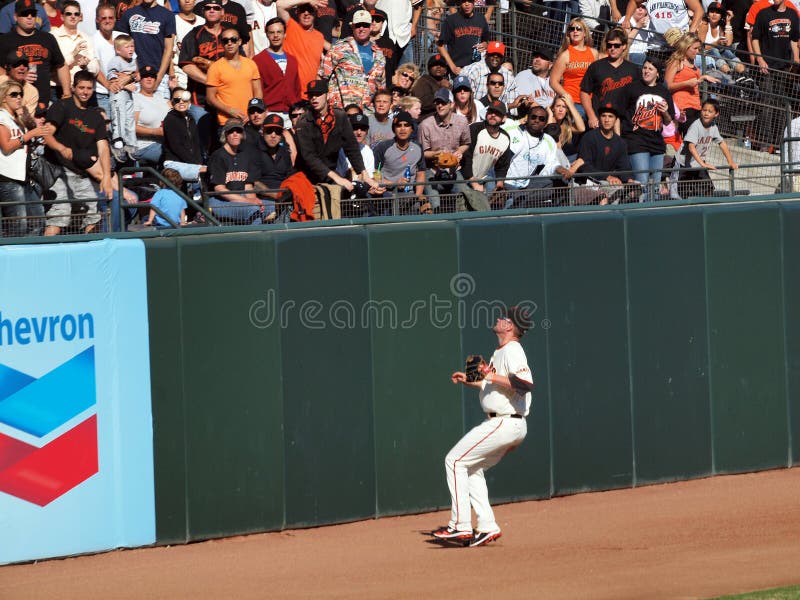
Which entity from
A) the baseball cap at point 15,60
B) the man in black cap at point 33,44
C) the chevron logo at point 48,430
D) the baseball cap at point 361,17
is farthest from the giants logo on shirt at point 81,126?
the baseball cap at point 361,17

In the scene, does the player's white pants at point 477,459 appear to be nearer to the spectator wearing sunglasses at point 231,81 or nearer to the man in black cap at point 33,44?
the spectator wearing sunglasses at point 231,81

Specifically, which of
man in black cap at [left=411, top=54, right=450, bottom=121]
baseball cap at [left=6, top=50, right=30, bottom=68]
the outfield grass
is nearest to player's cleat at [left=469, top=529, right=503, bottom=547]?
the outfield grass

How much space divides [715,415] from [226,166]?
5.76m

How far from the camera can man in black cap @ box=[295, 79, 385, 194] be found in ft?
43.9

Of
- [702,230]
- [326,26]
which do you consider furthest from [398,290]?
[326,26]

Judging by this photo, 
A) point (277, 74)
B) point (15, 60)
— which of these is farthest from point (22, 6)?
point (277, 74)

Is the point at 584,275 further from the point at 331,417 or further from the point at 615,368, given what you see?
the point at 331,417

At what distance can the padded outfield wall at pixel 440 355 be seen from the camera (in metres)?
11.6

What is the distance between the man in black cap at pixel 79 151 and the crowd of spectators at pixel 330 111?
0.02 m

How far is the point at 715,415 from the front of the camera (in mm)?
14109

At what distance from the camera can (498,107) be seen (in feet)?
52.1

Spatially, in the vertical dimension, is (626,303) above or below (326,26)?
below

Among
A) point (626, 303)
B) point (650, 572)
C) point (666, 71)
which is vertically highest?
point (666, 71)

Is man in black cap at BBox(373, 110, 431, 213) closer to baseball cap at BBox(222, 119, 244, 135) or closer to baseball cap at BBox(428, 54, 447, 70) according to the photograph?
baseball cap at BBox(222, 119, 244, 135)
